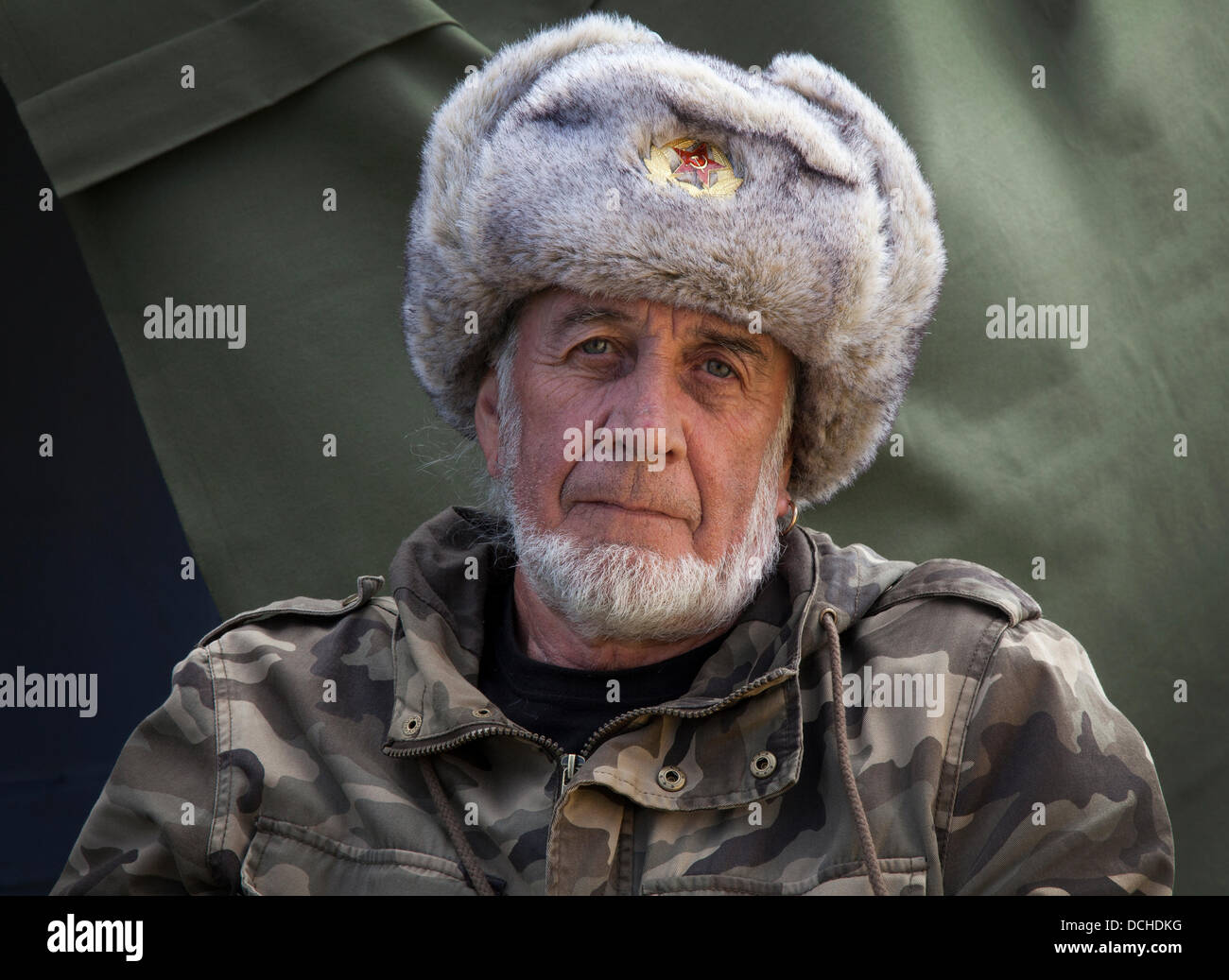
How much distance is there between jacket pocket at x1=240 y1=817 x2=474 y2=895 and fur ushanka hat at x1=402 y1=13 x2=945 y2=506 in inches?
28.6

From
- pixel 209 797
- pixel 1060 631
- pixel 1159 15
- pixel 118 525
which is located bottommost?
pixel 209 797

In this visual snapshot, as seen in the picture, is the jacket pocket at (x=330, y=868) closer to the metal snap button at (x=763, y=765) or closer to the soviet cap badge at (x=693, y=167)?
the metal snap button at (x=763, y=765)

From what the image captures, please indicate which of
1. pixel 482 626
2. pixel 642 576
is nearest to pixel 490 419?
pixel 482 626

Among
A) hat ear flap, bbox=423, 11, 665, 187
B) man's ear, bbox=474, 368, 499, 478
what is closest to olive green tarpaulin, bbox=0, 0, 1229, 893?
man's ear, bbox=474, 368, 499, 478

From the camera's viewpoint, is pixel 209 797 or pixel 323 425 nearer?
pixel 209 797

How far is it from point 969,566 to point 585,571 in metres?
0.52

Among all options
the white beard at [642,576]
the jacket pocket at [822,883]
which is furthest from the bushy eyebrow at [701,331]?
the jacket pocket at [822,883]

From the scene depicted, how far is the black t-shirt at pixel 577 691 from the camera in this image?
5.96ft

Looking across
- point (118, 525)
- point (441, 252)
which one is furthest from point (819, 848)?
point (118, 525)

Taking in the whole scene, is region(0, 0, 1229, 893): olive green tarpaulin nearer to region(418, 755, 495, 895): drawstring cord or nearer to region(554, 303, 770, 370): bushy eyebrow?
region(554, 303, 770, 370): bushy eyebrow

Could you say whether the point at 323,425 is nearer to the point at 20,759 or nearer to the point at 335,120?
the point at 335,120

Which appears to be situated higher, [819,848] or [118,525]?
→ [118,525]

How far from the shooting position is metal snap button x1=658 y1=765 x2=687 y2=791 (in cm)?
166
